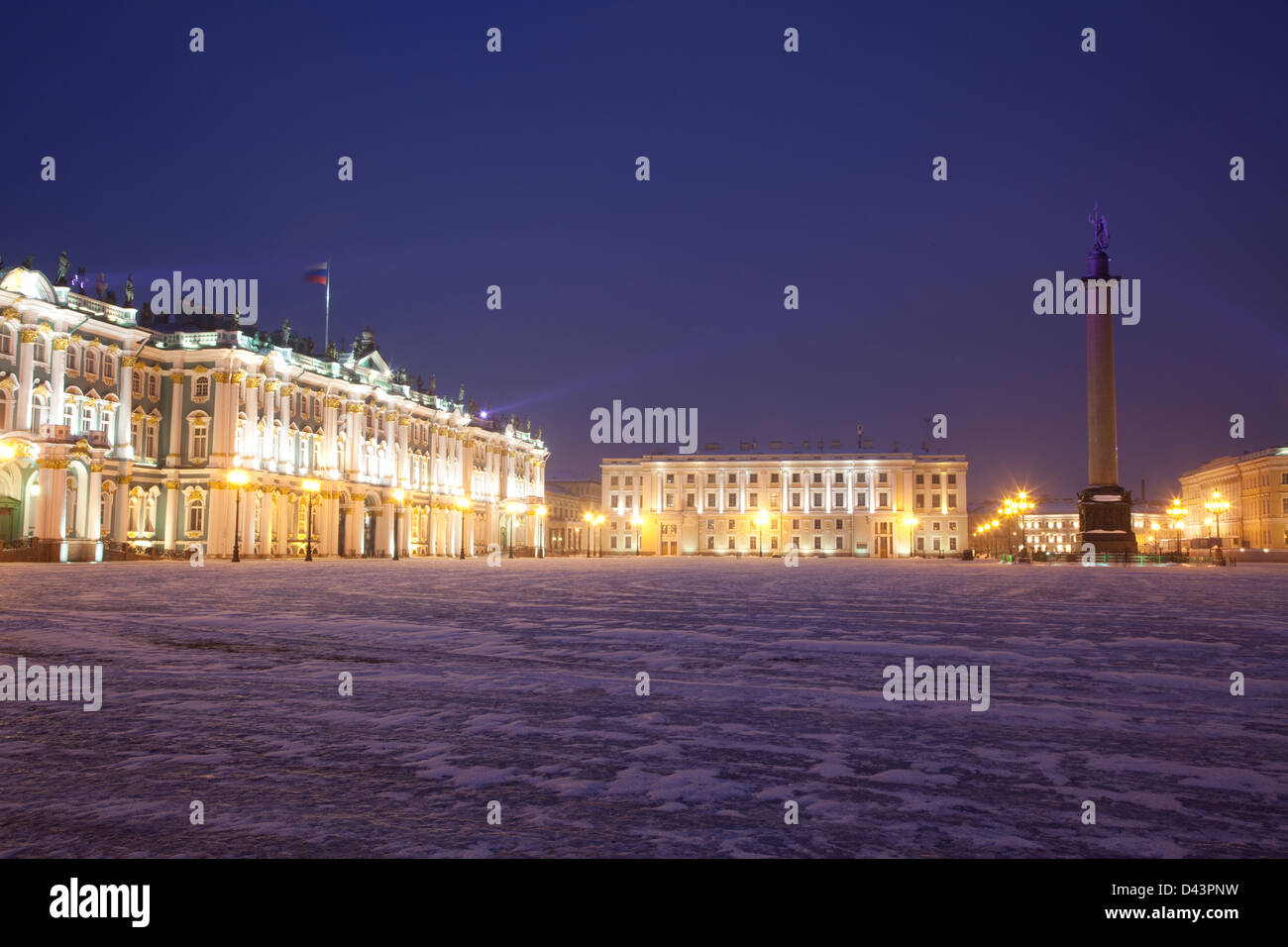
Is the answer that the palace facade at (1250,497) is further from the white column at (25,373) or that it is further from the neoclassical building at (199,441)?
the white column at (25,373)

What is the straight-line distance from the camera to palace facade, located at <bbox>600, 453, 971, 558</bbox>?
11781cm

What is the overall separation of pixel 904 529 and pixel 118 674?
11437 cm

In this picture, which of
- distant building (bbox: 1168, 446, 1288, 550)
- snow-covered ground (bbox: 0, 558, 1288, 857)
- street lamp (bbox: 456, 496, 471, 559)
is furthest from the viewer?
distant building (bbox: 1168, 446, 1288, 550)

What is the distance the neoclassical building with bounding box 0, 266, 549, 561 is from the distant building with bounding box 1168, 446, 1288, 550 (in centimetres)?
6652

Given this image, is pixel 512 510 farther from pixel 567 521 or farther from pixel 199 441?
pixel 199 441

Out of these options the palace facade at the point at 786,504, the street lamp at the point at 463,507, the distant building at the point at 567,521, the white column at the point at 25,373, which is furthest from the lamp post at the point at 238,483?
the palace facade at the point at 786,504

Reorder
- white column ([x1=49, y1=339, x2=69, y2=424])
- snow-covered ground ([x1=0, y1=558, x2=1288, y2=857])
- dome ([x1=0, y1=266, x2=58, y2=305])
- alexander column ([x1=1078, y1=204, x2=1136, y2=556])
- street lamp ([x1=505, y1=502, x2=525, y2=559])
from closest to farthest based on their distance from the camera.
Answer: snow-covered ground ([x1=0, y1=558, x2=1288, y2=857]), dome ([x1=0, y1=266, x2=58, y2=305]), white column ([x1=49, y1=339, x2=69, y2=424]), alexander column ([x1=1078, y1=204, x2=1136, y2=556]), street lamp ([x1=505, y1=502, x2=525, y2=559])

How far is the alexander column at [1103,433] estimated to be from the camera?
167ft

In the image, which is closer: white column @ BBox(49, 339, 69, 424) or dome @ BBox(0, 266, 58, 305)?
dome @ BBox(0, 266, 58, 305)

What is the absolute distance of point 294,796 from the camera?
15.5 feet

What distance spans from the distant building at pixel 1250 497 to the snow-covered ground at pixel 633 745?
84834 mm

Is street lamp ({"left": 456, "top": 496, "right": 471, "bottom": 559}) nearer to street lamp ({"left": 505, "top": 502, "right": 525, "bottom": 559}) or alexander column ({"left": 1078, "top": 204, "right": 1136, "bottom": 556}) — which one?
street lamp ({"left": 505, "top": 502, "right": 525, "bottom": 559})
